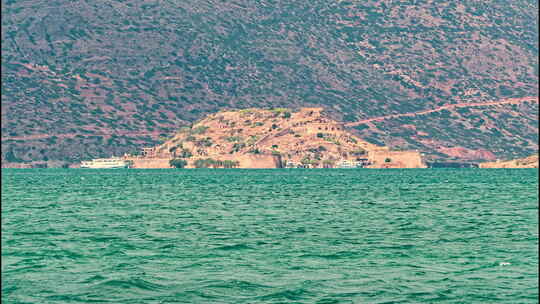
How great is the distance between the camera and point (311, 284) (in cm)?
3769

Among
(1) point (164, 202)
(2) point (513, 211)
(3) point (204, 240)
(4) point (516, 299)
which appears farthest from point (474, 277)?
(1) point (164, 202)

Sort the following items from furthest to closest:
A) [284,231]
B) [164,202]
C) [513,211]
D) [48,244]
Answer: [164,202]
[513,211]
[284,231]
[48,244]

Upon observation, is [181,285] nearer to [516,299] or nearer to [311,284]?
[311,284]

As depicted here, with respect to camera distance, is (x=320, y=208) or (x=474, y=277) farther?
(x=320, y=208)

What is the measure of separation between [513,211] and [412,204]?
42.2ft

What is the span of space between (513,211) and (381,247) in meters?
36.4

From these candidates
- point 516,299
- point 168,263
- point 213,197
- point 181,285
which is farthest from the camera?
point 213,197

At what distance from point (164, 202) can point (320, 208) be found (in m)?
20.6

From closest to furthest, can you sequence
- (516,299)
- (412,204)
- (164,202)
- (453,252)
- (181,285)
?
(516,299) < (181,285) < (453,252) < (412,204) < (164,202)

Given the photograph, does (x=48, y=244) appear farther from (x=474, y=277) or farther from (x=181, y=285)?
(x=474, y=277)

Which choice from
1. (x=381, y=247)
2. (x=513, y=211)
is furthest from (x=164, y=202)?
(x=381, y=247)

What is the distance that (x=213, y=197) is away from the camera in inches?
4368

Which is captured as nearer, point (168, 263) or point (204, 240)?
point (168, 263)

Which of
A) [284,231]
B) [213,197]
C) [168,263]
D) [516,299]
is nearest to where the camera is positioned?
[516,299]
